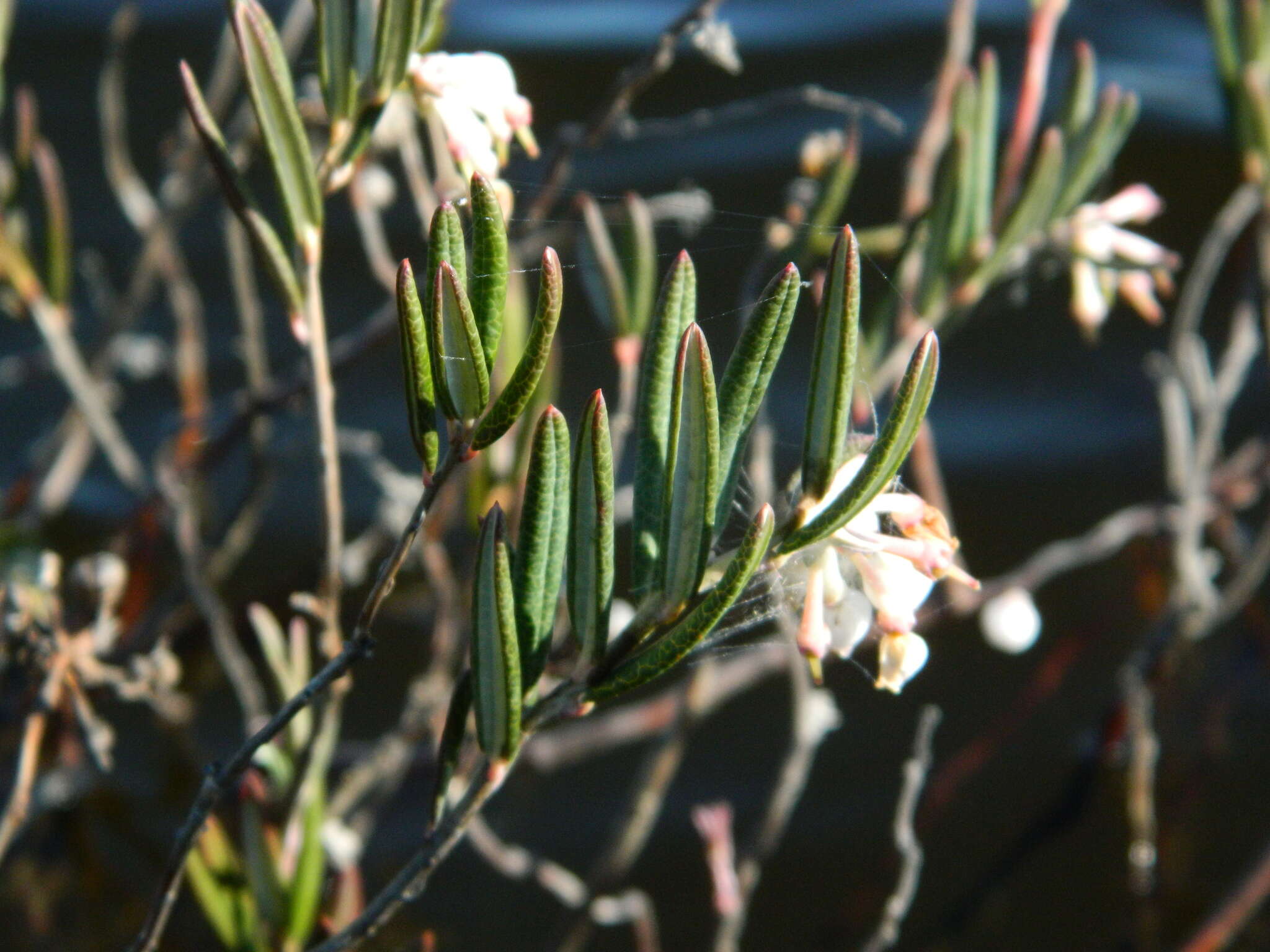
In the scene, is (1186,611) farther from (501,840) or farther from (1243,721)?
(501,840)

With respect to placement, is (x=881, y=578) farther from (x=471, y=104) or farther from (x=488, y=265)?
(x=471, y=104)

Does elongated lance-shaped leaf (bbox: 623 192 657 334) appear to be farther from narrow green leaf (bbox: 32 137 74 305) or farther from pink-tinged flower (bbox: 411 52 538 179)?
narrow green leaf (bbox: 32 137 74 305)

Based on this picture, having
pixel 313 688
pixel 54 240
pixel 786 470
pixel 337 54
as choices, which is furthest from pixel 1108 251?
pixel 54 240

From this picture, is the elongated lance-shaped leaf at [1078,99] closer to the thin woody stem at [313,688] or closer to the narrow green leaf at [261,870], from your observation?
the thin woody stem at [313,688]

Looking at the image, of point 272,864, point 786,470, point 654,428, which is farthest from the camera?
point 786,470

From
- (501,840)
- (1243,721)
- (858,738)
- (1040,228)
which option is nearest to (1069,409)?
(1243,721)
